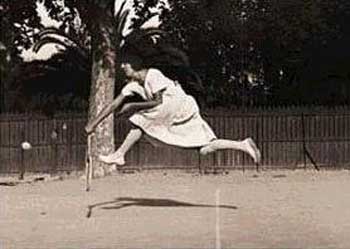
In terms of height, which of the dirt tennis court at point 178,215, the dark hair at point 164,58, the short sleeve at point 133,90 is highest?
the dark hair at point 164,58

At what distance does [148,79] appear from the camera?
1650cm

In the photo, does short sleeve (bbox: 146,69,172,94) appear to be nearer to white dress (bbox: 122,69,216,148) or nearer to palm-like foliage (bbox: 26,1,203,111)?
white dress (bbox: 122,69,216,148)

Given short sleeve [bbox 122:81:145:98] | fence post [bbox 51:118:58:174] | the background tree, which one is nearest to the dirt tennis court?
short sleeve [bbox 122:81:145:98]

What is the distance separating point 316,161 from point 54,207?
17679 millimetres

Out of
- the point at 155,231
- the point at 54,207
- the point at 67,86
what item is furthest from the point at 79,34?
the point at 155,231

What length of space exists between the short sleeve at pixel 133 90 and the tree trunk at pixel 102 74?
13.8 meters

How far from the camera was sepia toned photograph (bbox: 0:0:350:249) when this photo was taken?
1534 cm

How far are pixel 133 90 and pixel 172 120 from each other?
2.95ft

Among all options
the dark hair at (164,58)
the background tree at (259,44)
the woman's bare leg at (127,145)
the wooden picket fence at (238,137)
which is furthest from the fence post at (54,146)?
the woman's bare leg at (127,145)

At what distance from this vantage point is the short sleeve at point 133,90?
16.5 meters

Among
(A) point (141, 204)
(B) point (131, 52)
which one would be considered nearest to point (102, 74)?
(B) point (131, 52)

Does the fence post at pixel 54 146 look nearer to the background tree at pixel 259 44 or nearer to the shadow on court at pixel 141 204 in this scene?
the background tree at pixel 259 44

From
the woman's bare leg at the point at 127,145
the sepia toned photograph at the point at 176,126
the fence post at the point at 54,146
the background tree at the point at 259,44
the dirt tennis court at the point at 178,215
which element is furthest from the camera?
the background tree at the point at 259,44

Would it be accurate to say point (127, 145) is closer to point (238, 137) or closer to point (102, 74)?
point (102, 74)
